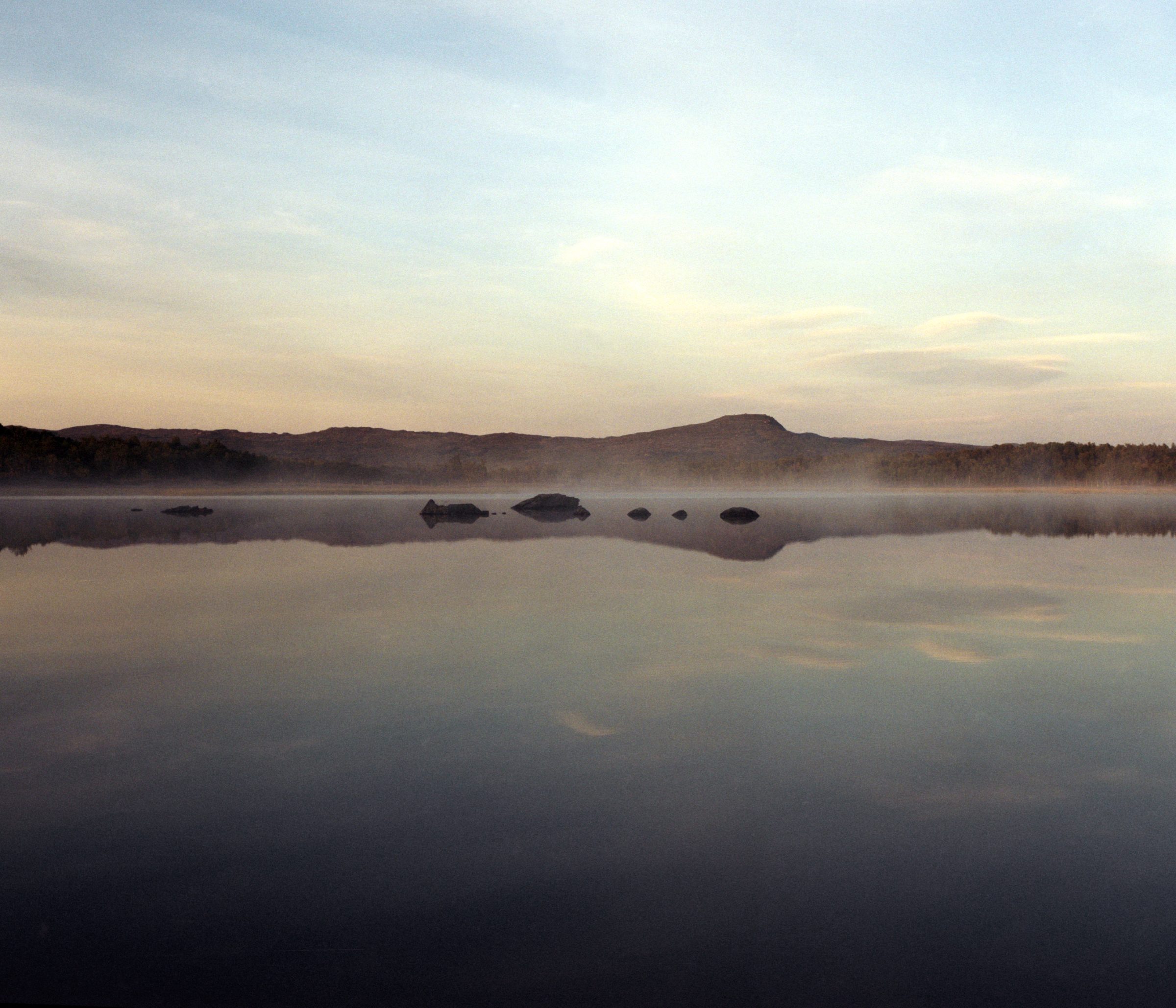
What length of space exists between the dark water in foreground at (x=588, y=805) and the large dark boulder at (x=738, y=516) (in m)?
28.5

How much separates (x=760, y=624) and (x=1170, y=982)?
9.12 meters

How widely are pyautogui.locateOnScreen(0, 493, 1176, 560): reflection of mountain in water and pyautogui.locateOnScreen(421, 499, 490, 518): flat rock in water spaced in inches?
44.7

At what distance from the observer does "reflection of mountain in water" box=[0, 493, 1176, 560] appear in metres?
30.6

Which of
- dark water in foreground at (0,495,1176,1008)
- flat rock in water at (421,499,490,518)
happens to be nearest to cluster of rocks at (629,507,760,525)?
flat rock in water at (421,499,490,518)

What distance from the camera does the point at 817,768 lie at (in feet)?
21.7

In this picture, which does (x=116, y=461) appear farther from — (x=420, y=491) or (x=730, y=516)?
(x=730, y=516)

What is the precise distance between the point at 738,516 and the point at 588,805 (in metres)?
39.9

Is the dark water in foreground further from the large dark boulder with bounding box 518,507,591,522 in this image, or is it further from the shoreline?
the shoreline

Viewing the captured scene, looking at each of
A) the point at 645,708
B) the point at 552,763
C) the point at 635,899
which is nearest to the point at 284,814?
the point at 552,763

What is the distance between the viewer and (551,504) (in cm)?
5478

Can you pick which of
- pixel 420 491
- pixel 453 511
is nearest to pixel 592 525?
pixel 453 511

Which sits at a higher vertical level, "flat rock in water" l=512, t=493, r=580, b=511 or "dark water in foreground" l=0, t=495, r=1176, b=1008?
"flat rock in water" l=512, t=493, r=580, b=511

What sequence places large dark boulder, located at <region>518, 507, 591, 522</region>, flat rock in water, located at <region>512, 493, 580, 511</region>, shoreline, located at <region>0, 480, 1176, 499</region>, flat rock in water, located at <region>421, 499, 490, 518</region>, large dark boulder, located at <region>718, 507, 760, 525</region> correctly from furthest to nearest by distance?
1. shoreline, located at <region>0, 480, 1176, 499</region>
2. flat rock in water, located at <region>512, 493, 580, 511</region>
3. flat rock in water, located at <region>421, 499, 490, 518</region>
4. large dark boulder, located at <region>518, 507, 591, 522</region>
5. large dark boulder, located at <region>718, 507, 760, 525</region>

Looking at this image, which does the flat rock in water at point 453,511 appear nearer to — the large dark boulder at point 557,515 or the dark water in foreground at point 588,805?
the large dark boulder at point 557,515
